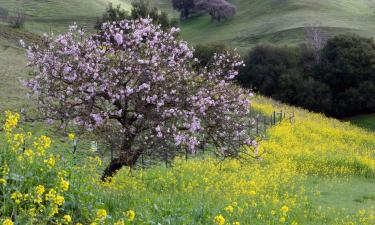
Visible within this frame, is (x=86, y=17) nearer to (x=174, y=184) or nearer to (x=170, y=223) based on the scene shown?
(x=174, y=184)

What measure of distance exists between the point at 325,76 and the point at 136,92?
47471mm

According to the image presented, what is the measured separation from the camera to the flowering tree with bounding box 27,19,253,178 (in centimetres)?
1197

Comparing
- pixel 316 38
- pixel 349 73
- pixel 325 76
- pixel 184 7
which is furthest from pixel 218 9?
pixel 349 73

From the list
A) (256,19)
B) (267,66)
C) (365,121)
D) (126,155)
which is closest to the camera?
(126,155)

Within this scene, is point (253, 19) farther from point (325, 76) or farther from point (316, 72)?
point (325, 76)

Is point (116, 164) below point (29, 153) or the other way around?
below

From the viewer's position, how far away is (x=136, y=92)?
12102mm

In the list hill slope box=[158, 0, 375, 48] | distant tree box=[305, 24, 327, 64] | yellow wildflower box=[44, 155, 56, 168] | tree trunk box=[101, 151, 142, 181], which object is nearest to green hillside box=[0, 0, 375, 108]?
hill slope box=[158, 0, 375, 48]

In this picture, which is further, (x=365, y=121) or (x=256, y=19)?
(x=256, y=19)

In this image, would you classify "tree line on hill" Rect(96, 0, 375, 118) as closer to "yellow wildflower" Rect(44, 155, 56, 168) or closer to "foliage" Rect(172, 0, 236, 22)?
"foliage" Rect(172, 0, 236, 22)

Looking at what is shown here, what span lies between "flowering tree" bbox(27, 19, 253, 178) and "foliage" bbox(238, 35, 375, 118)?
142ft

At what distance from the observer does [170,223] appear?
8633mm

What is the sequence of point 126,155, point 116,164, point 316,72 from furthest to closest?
point 316,72 → point 116,164 → point 126,155

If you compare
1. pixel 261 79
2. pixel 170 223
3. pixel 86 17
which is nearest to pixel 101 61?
pixel 170 223
